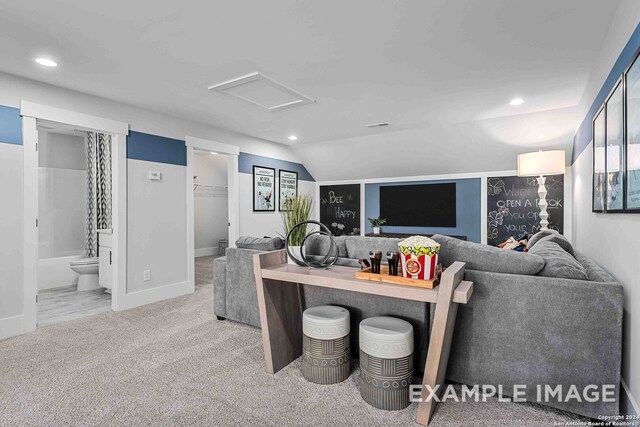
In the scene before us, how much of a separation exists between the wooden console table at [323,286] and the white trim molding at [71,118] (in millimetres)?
2562

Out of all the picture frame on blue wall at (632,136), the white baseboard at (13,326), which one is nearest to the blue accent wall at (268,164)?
the white baseboard at (13,326)

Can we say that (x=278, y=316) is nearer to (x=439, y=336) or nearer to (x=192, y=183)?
(x=439, y=336)

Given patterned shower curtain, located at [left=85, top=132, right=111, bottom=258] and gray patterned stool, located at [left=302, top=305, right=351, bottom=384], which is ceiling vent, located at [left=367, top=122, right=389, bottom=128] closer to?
gray patterned stool, located at [left=302, top=305, right=351, bottom=384]

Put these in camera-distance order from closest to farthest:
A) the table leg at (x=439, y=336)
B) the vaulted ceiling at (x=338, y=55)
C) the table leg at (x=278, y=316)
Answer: the table leg at (x=439, y=336) → the vaulted ceiling at (x=338, y=55) → the table leg at (x=278, y=316)

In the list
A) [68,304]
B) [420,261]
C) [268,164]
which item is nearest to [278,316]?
[420,261]

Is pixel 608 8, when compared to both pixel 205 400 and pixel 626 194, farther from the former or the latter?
pixel 205 400

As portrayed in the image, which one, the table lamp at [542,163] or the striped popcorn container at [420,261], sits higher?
the table lamp at [542,163]

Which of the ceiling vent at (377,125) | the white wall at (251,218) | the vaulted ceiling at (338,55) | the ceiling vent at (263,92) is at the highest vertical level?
the ceiling vent at (377,125)

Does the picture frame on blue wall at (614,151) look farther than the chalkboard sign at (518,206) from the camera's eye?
No

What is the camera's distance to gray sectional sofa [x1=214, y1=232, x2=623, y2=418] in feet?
5.34

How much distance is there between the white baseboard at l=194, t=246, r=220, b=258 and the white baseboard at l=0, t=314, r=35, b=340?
14.6 feet

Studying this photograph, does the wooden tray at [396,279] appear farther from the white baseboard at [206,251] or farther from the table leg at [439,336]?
the white baseboard at [206,251]

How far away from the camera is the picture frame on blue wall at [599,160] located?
86.4 inches

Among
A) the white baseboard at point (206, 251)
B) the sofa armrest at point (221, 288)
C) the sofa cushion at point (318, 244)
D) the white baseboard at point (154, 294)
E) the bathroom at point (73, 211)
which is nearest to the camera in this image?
the sofa cushion at point (318, 244)
